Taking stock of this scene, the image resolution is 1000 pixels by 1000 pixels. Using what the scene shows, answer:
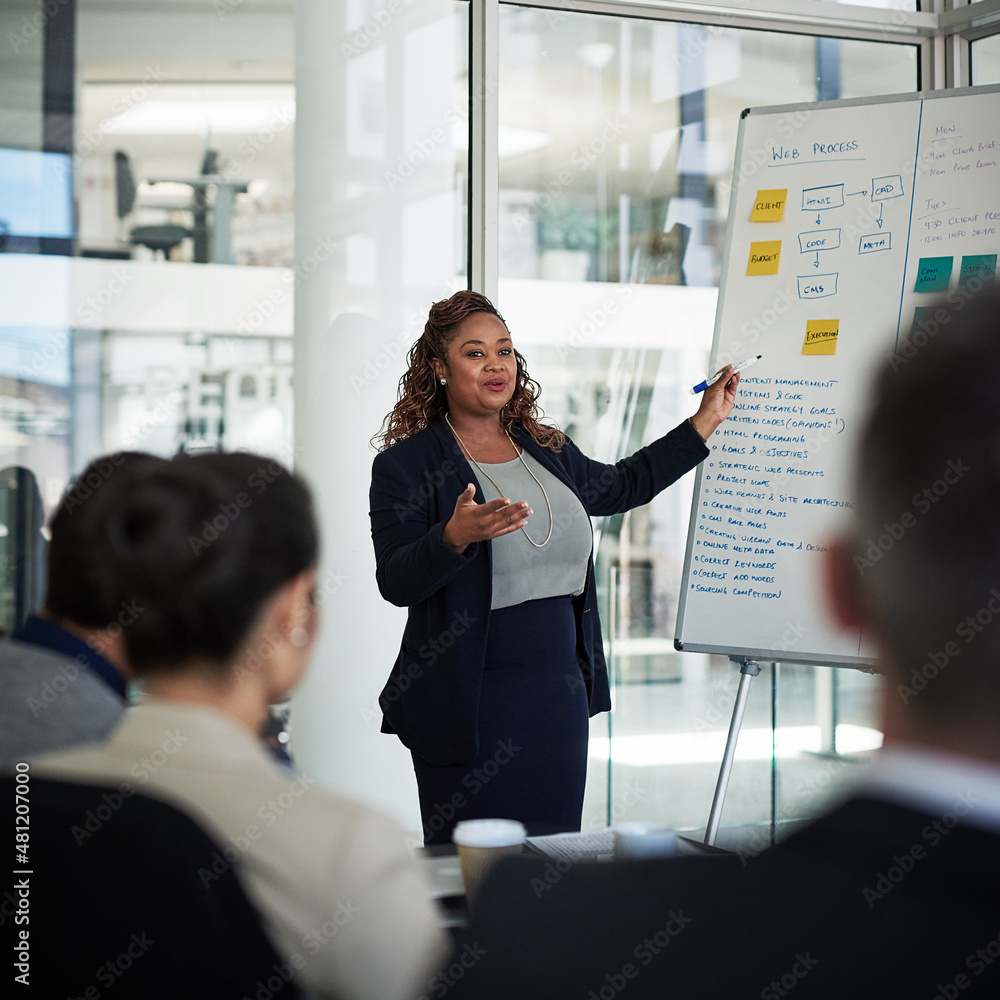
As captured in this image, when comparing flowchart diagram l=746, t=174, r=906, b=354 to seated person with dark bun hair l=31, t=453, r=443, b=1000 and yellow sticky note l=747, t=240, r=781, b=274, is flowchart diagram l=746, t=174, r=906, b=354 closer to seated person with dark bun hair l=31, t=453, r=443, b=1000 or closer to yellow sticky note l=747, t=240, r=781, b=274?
yellow sticky note l=747, t=240, r=781, b=274

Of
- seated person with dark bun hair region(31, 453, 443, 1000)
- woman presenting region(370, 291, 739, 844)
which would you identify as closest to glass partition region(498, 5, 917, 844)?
woman presenting region(370, 291, 739, 844)

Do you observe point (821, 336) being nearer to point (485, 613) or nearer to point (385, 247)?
point (485, 613)

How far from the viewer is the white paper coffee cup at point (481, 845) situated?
125cm

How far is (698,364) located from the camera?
370 centimetres

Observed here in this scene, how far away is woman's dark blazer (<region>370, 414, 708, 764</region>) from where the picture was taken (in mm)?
2184

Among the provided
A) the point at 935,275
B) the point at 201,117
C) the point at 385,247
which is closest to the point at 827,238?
the point at 935,275

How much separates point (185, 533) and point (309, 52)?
9.24 ft

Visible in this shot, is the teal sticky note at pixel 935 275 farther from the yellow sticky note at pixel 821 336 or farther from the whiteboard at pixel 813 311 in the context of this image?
the yellow sticky note at pixel 821 336

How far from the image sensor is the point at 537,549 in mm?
2316

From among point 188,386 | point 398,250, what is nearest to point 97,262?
point 188,386

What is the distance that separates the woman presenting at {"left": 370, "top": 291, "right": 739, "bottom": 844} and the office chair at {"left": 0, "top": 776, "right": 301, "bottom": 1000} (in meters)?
1.29

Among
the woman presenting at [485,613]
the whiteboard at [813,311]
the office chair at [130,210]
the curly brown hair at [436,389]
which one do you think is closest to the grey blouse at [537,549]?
the woman presenting at [485,613]

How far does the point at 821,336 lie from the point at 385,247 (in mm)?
1434

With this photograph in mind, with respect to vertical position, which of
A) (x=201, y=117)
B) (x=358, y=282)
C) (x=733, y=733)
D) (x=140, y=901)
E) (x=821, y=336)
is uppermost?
(x=201, y=117)
